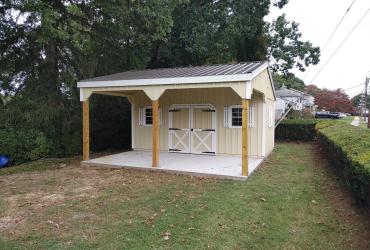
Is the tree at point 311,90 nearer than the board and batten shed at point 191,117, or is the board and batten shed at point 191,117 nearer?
the board and batten shed at point 191,117

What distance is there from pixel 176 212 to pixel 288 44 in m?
19.8

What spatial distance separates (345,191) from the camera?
20.0 ft

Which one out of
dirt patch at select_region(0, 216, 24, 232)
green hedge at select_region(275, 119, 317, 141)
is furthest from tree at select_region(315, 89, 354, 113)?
dirt patch at select_region(0, 216, 24, 232)

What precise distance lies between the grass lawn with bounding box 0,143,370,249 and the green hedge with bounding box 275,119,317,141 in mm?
8817

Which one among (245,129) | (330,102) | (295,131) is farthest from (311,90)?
(245,129)

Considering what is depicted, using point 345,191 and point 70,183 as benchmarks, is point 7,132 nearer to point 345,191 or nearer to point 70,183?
point 70,183

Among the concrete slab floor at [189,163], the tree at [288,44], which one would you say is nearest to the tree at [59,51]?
the concrete slab floor at [189,163]

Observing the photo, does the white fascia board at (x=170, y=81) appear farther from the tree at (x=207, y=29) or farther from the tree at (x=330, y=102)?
the tree at (x=330, y=102)

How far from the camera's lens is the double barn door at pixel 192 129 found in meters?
10.5

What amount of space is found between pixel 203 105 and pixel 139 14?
14.9 feet

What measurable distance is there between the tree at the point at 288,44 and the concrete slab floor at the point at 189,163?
1407 centimetres

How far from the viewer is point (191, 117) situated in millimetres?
10734

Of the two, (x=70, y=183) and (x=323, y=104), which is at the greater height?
(x=323, y=104)

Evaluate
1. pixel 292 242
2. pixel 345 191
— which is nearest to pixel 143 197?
pixel 292 242
